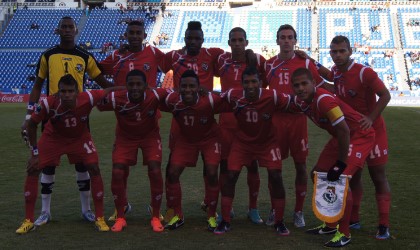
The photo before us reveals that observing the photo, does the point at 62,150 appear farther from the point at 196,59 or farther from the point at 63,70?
the point at 196,59

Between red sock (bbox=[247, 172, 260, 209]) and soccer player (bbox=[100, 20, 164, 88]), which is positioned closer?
red sock (bbox=[247, 172, 260, 209])

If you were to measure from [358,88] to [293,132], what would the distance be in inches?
38.1

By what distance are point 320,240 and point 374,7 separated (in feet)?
148

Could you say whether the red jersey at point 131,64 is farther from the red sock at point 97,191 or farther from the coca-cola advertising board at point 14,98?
the coca-cola advertising board at point 14,98

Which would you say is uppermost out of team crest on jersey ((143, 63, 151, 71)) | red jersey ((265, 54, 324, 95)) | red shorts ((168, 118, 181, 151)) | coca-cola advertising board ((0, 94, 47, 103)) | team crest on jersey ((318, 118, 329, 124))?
coca-cola advertising board ((0, 94, 47, 103))

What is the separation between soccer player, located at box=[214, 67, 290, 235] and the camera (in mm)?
6129

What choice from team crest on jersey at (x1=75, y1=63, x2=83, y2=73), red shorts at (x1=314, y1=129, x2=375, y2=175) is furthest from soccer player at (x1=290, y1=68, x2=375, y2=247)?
team crest on jersey at (x1=75, y1=63, x2=83, y2=73)

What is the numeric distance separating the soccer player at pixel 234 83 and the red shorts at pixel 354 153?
42.3 inches

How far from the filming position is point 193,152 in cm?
661

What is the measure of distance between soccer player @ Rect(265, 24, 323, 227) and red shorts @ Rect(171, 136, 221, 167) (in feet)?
2.60

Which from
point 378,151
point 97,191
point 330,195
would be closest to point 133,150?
point 97,191

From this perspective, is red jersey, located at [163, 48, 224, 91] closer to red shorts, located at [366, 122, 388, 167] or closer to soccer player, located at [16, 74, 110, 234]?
soccer player, located at [16, 74, 110, 234]

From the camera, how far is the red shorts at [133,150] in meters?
6.51

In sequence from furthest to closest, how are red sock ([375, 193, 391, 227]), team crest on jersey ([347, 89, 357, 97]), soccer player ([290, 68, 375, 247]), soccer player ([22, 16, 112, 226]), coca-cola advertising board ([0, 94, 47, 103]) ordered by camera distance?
1. coca-cola advertising board ([0, 94, 47, 103])
2. soccer player ([22, 16, 112, 226])
3. team crest on jersey ([347, 89, 357, 97])
4. red sock ([375, 193, 391, 227])
5. soccer player ([290, 68, 375, 247])
